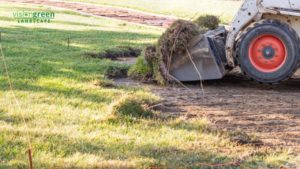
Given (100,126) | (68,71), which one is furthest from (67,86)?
(100,126)

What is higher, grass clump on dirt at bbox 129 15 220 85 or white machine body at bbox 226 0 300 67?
white machine body at bbox 226 0 300 67

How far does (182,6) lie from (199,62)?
62.8ft

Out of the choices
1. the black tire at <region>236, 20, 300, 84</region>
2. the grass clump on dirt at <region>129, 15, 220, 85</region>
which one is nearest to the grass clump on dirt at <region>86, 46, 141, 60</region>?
the grass clump on dirt at <region>129, 15, 220, 85</region>

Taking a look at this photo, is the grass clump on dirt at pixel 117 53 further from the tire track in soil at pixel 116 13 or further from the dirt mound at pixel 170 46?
the tire track in soil at pixel 116 13

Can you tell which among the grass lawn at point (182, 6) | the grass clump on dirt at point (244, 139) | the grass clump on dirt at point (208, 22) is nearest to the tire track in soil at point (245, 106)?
the grass clump on dirt at point (244, 139)

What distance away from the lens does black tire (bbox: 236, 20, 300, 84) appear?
8.22 m

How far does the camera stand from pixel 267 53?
844cm

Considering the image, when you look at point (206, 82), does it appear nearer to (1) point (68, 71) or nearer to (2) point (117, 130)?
(1) point (68, 71)

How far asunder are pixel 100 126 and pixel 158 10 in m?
20.9

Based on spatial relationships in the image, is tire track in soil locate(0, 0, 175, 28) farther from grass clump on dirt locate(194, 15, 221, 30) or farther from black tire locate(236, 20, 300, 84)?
black tire locate(236, 20, 300, 84)

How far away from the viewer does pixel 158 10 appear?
26719mm

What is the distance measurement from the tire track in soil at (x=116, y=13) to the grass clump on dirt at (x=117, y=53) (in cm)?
728

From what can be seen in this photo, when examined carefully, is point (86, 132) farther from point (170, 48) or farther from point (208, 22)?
point (208, 22)

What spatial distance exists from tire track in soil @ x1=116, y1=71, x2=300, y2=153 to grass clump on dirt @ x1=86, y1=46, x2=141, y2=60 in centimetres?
242
